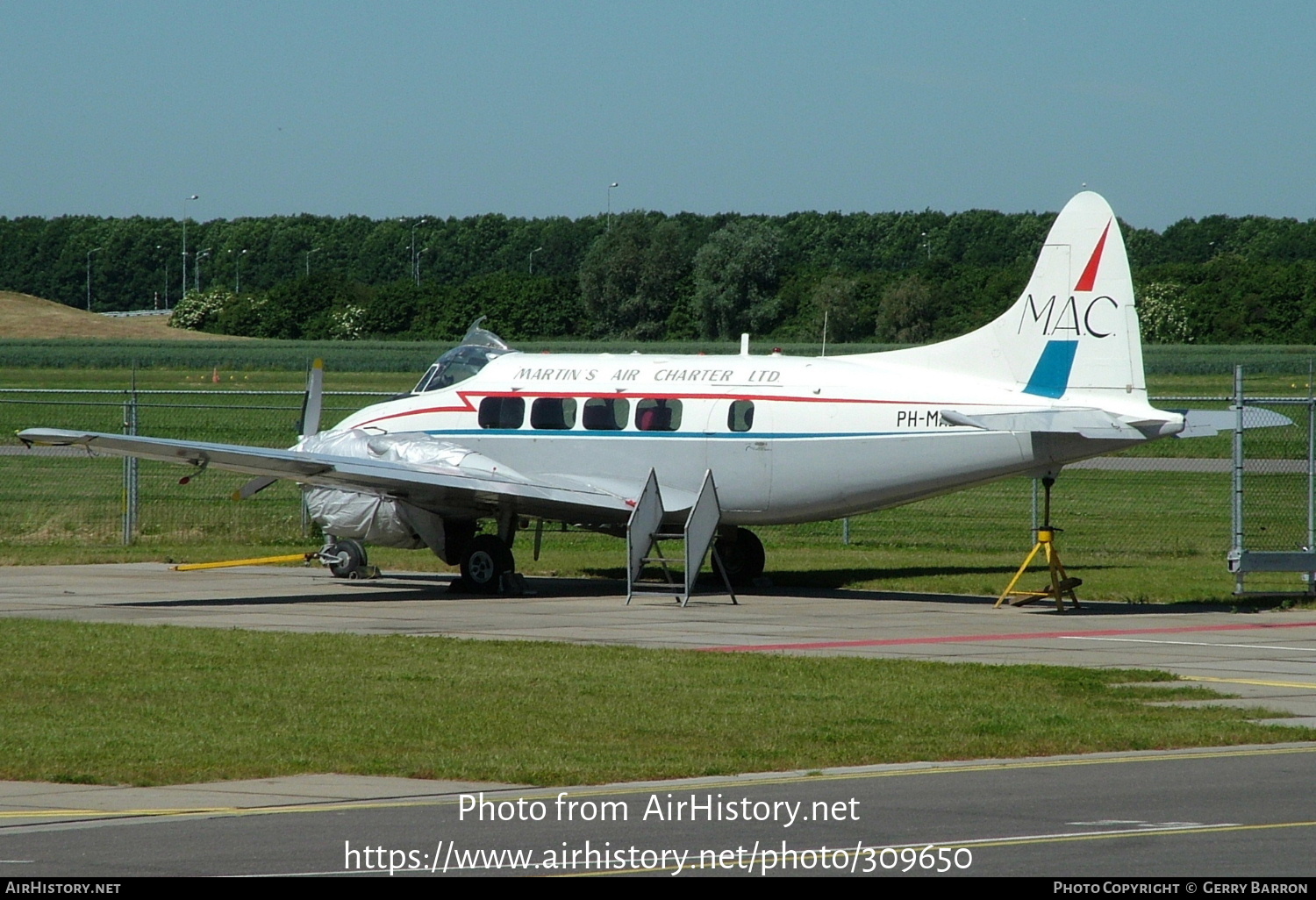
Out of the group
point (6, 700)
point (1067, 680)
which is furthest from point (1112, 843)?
point (6, 700)

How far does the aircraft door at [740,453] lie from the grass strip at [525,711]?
252 inches

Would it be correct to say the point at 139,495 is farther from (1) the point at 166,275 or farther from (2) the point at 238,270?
(1) the point at 166,275

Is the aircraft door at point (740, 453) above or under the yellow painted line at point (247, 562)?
above

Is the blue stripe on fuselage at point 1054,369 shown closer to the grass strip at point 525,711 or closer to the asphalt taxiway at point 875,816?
the asphalt taxiway at point 875,816

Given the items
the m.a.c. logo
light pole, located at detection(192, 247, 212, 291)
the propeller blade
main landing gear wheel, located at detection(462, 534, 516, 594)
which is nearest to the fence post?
the propeller blade

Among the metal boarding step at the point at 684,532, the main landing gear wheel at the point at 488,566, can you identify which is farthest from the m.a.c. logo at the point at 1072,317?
the main landing gear wheel at the point at 488,566

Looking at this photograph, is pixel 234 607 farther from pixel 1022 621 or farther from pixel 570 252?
pixel 570 252

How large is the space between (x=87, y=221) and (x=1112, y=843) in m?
168

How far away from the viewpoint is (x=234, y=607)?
2158 centimetres

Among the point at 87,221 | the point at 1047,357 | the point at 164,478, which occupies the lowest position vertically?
the point at 164,478

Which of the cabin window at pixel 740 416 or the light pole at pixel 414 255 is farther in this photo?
the light pole at pixel 414 255

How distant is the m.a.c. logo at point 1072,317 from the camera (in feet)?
69.5

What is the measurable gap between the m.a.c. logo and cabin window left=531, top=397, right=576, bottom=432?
6236 millimetres

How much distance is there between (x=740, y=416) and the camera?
76.0 feet
